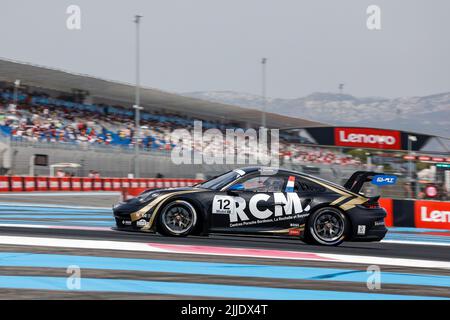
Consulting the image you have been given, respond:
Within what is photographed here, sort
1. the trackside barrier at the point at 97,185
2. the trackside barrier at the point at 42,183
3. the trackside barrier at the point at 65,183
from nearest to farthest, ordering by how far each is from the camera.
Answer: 1. the trackside barrier at the point at 42,183
2. the trackside barrier at the point at 65,183
3. the trackside barrier at the point at 97,185

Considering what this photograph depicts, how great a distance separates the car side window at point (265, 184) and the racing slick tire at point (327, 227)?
2.26 feet

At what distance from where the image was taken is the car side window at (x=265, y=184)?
988cm

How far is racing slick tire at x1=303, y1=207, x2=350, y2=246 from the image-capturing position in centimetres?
988

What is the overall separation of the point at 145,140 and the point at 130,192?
2227 cm

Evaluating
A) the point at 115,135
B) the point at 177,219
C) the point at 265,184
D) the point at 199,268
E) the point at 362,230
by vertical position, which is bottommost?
the point at 199,268

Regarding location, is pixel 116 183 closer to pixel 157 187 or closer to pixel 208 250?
pixel 157 187

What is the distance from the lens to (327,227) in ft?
32.8

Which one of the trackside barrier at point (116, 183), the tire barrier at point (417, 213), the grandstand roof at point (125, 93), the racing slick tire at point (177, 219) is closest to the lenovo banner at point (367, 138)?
the tire barrier at point (417, 213)

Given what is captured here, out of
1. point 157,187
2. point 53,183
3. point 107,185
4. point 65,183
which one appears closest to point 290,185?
point 157,187

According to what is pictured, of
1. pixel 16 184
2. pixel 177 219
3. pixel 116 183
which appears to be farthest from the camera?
pixel 116 183

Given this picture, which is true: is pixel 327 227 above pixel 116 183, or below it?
below

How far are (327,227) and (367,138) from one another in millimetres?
16274

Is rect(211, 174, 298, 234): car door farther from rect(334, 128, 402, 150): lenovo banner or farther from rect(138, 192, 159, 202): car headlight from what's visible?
rect(334, 128, 402, 150): lenovo banner

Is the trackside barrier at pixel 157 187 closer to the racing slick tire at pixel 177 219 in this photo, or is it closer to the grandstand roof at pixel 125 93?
the racing slick tire at pixel 177 219
